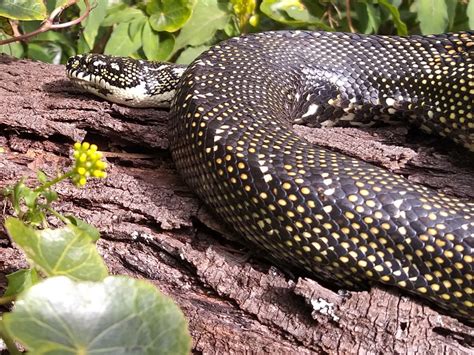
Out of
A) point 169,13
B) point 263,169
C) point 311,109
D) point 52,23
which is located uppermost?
point 52,23

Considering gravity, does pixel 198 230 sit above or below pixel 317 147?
below

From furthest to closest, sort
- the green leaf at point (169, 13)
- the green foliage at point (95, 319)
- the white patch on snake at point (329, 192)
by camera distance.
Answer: the green leaf at point (169, 13)
the white patch on snake at point (329, 192)
the green foliage at point (95, 319)

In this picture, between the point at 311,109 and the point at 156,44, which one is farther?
the point at 156,44

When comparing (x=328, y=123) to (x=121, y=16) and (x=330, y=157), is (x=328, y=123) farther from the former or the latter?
(x=121, y=16)

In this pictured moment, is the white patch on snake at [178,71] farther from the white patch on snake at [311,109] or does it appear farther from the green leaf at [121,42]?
the white patch on snake at [311,109]

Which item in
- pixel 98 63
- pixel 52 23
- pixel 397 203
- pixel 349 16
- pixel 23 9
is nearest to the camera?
pixel 397 203

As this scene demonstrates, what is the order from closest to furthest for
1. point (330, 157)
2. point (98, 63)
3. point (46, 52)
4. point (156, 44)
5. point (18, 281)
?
point (18, 281) → point (330, 157) → point (98, 63) → point (156, 44) → point (46, 52)

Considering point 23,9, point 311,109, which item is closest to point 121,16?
point 23,9

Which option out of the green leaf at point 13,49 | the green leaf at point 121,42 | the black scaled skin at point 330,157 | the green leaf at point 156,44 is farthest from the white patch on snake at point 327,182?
the green leaf at point 13,49
